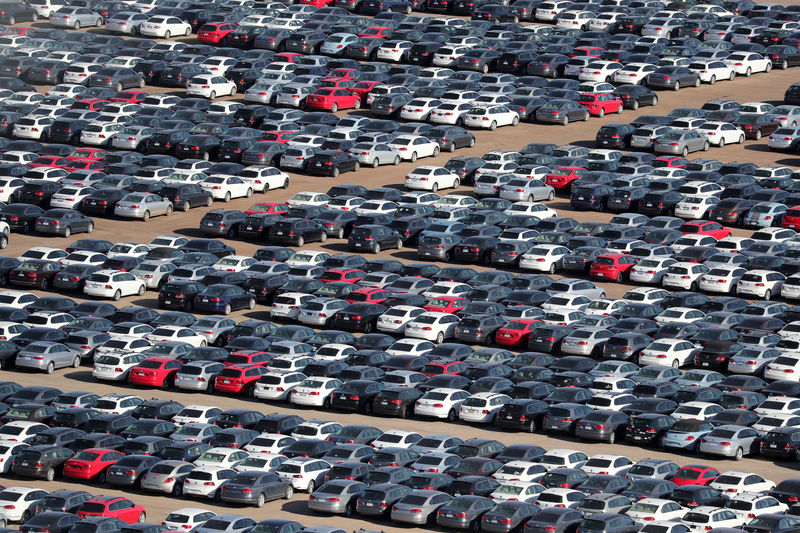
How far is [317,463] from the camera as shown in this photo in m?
50.3

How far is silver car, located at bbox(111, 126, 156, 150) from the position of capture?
84.4 m

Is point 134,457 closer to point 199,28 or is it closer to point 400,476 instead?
point 400,476

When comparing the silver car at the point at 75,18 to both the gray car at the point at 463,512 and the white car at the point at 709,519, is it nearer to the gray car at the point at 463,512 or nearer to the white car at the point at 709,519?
the gray car at the point at 463,512

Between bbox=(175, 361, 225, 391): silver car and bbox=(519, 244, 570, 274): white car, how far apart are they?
15.4 m

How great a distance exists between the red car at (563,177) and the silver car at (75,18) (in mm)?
36848

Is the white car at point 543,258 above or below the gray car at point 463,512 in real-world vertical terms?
above

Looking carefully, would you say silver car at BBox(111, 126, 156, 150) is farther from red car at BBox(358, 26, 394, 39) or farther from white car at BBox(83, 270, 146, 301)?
red car at BBox(358, 26, 394, 39)

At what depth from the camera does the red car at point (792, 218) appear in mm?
73075

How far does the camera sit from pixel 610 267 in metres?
68.4

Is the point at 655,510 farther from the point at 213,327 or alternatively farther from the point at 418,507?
the point at 213,327

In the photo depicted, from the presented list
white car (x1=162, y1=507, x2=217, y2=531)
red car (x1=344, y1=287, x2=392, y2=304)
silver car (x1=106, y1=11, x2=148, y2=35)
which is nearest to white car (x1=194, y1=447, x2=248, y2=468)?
white car (x1=162, y1=507, x2=217, y2=531)

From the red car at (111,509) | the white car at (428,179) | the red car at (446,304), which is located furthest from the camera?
the white car at (428,179)

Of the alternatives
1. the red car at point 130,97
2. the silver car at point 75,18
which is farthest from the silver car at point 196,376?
the silver car at point 75,18

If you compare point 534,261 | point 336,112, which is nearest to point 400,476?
point 534,261
